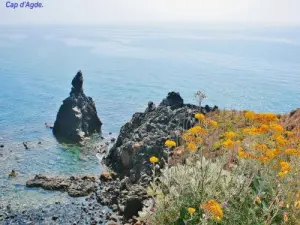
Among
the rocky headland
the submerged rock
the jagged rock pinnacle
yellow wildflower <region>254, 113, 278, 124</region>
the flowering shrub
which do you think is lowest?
the submerged rock

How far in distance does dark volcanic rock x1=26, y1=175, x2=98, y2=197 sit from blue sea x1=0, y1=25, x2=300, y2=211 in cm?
99

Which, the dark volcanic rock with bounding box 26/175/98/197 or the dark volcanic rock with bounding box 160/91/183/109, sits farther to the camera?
the dark volcanic rock with bounding box 160/91/183/109

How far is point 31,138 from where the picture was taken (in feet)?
169

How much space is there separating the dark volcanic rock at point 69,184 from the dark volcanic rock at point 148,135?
3726 millimetres

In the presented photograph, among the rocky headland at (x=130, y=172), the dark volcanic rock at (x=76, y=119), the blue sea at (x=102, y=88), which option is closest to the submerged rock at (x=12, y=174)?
the blue sea at (x=102, y=88)

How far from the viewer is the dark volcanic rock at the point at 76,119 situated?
52.8 metres

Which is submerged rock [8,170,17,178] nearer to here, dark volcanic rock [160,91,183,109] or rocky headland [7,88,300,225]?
rocky headland [7,88,300,225]

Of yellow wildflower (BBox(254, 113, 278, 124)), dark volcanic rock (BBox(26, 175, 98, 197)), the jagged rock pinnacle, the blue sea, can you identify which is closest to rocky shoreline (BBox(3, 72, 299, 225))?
dark volcanic rock (BBox(26, 175, 98, 197))

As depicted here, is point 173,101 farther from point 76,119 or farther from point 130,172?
point 76,119

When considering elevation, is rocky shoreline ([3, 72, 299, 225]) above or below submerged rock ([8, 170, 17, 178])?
above

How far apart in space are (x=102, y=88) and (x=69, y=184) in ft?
191

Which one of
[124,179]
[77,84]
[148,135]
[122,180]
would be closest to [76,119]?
[77,84]

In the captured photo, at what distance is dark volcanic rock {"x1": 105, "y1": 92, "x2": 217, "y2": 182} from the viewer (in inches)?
1371

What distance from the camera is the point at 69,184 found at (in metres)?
35.2
